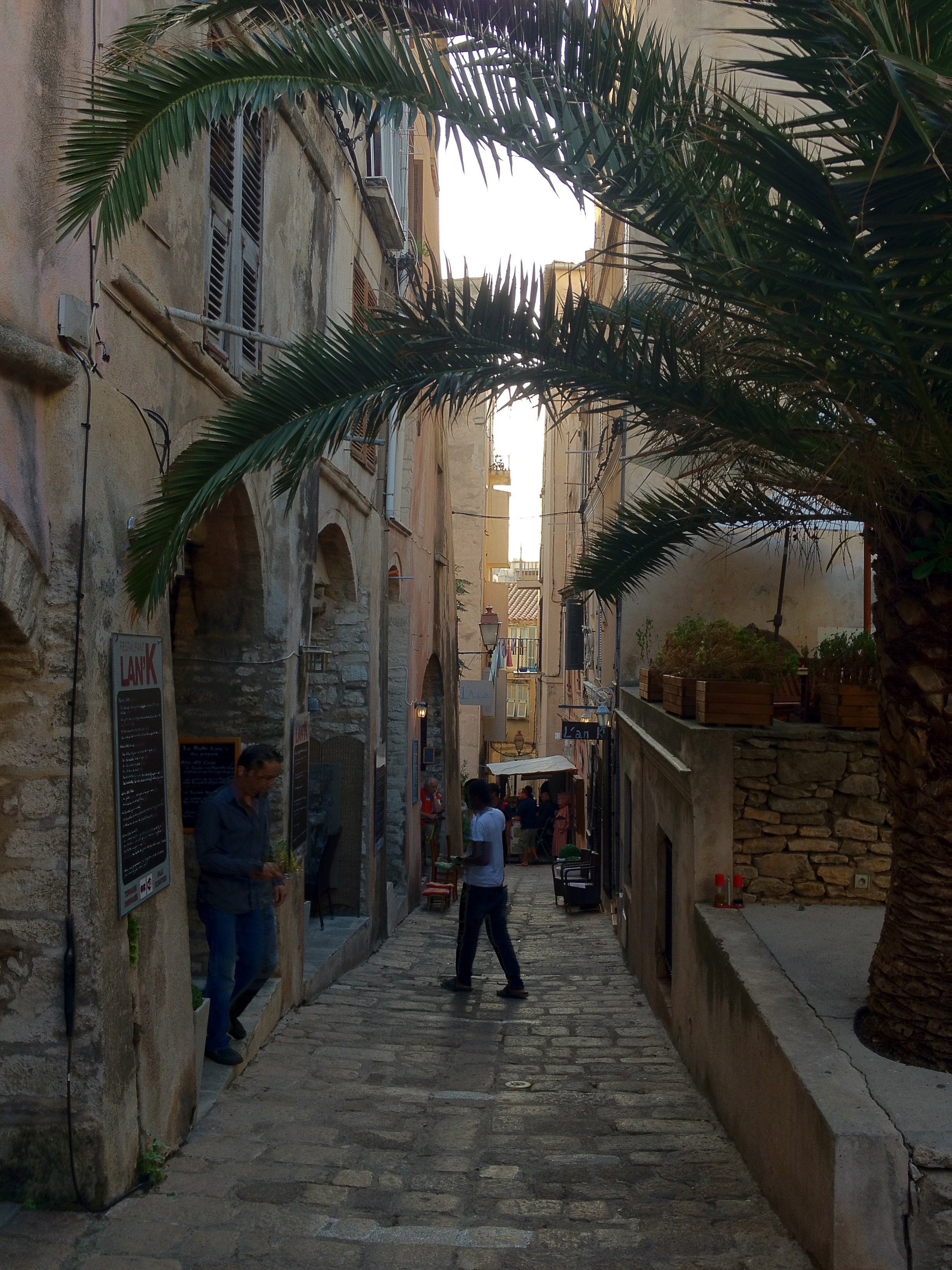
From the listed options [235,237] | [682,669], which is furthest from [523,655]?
[235,237]

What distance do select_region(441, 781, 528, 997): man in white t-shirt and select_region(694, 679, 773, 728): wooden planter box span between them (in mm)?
2042

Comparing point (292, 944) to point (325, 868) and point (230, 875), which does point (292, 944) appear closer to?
point (230, 875)

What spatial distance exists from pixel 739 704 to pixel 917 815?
8.36 ft

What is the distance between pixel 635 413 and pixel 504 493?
36.5 metres

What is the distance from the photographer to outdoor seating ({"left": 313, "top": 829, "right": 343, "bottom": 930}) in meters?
10.3

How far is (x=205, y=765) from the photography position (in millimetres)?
7320

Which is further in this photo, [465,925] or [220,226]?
[465,925]

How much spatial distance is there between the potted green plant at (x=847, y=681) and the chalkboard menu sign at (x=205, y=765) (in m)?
3.71

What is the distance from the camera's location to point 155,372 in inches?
204

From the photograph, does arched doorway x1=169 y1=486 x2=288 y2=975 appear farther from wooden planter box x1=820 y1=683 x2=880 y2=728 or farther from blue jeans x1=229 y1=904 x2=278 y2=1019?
wooden planter box x1=820 y1=683 x2=880 y2=728

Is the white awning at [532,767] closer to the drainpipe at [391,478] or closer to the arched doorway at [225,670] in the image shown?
the drainpipe at [391,478]

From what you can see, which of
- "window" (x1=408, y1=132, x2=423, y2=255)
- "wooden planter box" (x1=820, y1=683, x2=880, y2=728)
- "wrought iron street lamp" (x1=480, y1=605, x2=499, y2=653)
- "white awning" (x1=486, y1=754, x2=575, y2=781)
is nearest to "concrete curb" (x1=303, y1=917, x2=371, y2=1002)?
"wooden planter box" (x1=820, y1=683, x2=880, y2=728)

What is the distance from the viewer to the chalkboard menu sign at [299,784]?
8.03 metres

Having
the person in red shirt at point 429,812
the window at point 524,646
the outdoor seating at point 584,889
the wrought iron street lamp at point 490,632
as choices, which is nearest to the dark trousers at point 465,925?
the outdoor seating at point 584,889
